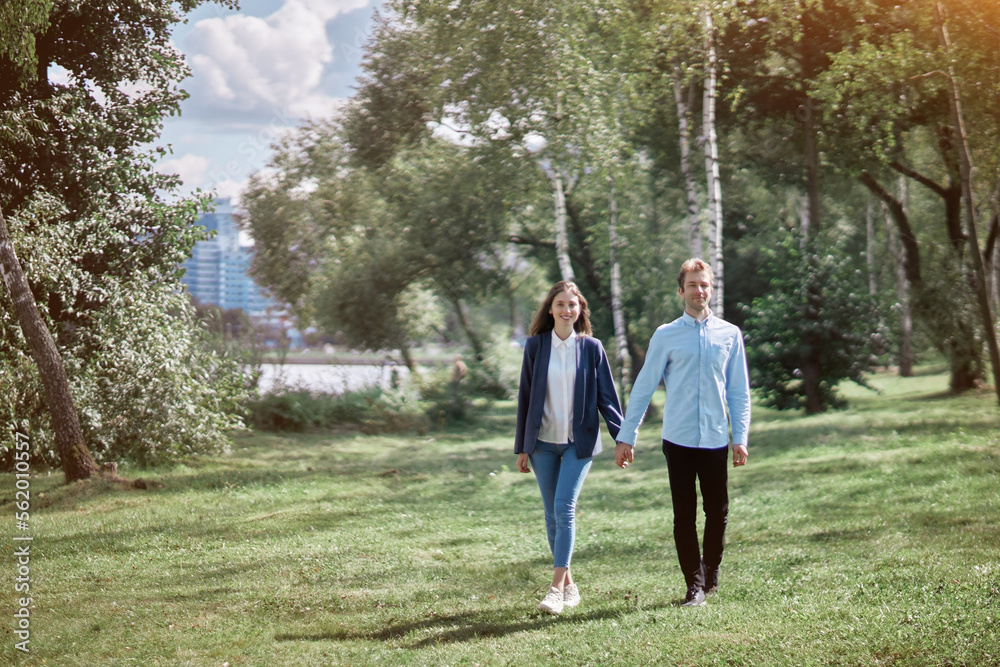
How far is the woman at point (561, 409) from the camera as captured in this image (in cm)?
612

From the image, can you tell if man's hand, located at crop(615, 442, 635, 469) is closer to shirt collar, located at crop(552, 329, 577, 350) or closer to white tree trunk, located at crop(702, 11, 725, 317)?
shirt collar, located at crop(552, 329, 577, 350)

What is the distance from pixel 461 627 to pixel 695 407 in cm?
228

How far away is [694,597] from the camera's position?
19.8ft

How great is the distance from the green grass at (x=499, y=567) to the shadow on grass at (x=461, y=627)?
3cm

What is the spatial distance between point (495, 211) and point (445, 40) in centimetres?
616

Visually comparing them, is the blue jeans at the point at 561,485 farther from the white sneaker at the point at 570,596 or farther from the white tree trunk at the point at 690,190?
the white tree trunk at the point at 690,190

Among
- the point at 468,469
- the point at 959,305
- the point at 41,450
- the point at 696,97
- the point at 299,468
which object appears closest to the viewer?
the point at 41,450

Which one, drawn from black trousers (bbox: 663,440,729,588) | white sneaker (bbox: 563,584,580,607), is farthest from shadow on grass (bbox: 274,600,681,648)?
black trousers (bbox: 663,440,729,588)

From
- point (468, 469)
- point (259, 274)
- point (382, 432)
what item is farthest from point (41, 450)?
point (259, 274)

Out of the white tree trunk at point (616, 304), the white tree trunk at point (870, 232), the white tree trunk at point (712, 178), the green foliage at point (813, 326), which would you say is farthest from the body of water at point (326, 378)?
the white tree trunk at point (870, 232)

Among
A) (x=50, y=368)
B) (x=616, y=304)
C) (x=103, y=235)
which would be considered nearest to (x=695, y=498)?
(x=50, y=368)

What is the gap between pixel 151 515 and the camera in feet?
33.3

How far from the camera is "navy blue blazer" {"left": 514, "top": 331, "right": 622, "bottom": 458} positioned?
6.11 m

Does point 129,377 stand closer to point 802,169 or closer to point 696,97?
point 696,97
